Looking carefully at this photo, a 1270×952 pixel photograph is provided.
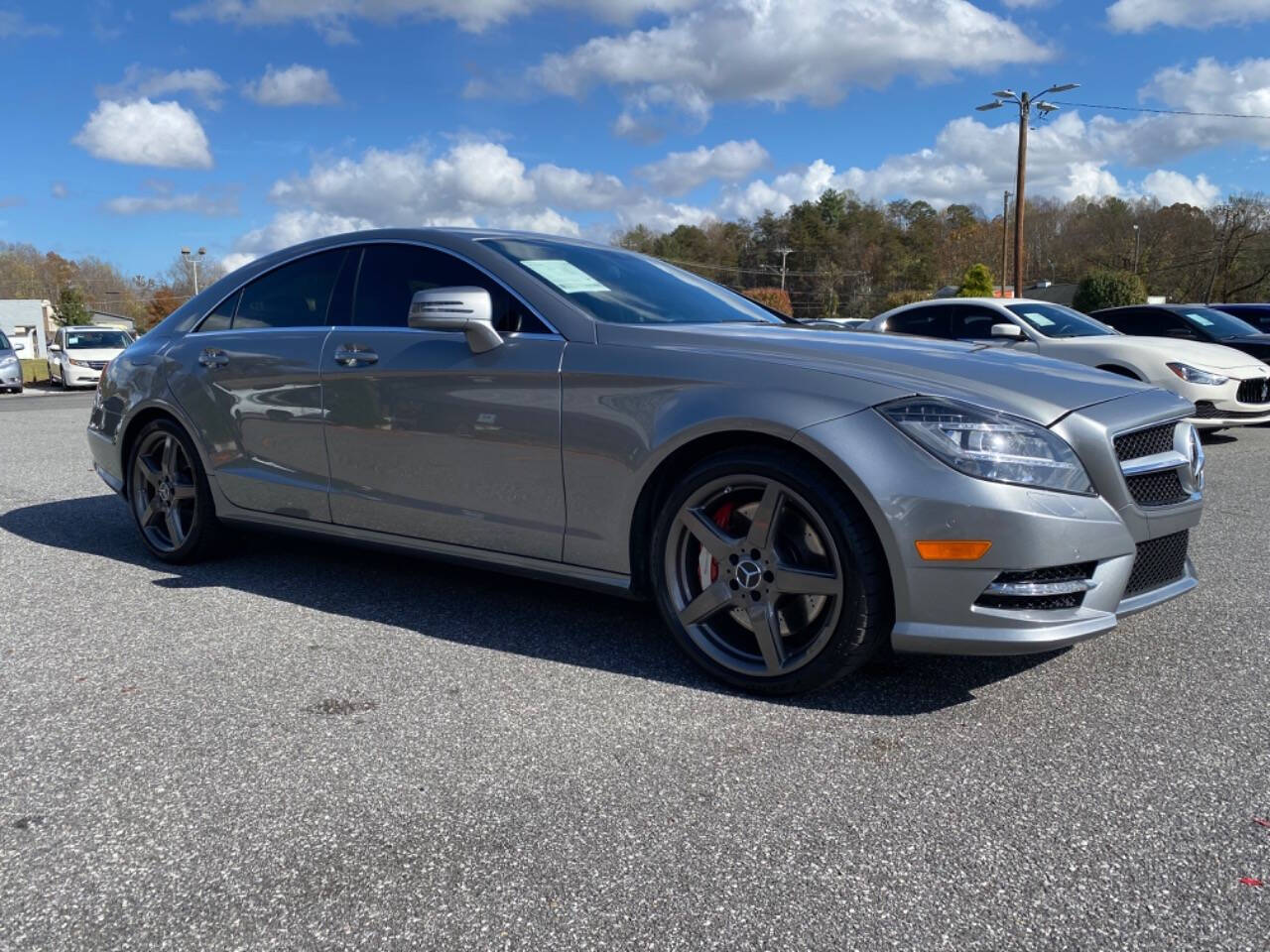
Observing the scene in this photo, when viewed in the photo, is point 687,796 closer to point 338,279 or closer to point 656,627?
point 656,627

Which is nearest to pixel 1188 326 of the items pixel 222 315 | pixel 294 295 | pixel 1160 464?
pixel 1160 464

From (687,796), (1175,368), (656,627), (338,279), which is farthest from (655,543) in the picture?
(1175,368)

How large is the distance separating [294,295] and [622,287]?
1.55 meters

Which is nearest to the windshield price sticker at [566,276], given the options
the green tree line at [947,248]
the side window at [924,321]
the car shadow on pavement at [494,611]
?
the car shadow on pavement at [494,611]

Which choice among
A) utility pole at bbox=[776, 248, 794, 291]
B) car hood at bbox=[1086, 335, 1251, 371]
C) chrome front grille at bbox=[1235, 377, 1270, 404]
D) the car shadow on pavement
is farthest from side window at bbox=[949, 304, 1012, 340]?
utility pole at bbox=[776, 248, 794, 291]

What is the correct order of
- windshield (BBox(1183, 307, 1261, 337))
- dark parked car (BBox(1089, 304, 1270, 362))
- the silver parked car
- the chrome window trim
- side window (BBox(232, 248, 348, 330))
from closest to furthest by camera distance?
the chrome window trim, side window (BBox(232, 248, 348, 330)), dark parked car (BBox(1089, 304, 1270, 362)), windshield (BBox(1183, 307, 1261, 337)), the silver parked car

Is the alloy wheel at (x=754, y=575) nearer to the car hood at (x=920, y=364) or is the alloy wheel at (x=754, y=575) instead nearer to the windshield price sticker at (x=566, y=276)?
the car hood at (x=920, y=364)

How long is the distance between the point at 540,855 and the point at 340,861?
437 millimetres

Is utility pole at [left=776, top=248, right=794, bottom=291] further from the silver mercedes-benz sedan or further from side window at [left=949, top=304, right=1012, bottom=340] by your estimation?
the silver mercedes-benz sedan

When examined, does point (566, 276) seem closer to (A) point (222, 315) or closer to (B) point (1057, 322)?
(A) point (222, 315)

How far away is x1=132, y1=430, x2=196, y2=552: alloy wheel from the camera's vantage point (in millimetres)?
4957

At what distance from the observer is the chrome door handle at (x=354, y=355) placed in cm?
410

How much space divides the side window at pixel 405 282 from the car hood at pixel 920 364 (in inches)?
19.0

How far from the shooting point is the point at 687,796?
2555 mm
